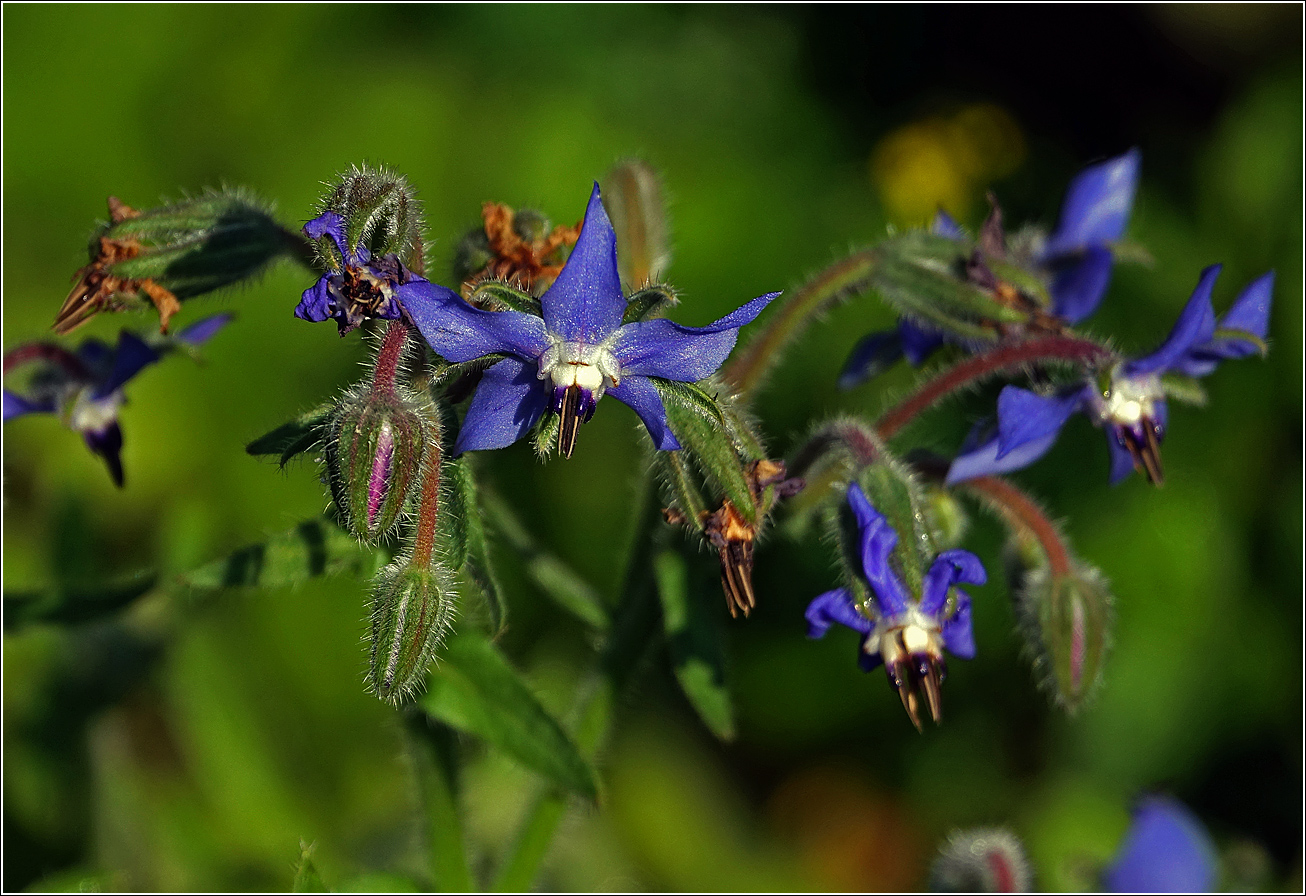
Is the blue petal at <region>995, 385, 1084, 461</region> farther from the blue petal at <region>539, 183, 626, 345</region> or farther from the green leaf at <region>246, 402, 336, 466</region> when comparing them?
the green leaf at <region>246, 402, 336, 466</region>

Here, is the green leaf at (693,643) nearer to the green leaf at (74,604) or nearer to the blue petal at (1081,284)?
the blue petal at (1081,284)

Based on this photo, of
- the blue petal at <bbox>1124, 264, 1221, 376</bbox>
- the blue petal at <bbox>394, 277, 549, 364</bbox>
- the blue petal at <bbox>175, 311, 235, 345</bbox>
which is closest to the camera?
the blue petal at <bbox>394, 277, 549, 364</bbox>

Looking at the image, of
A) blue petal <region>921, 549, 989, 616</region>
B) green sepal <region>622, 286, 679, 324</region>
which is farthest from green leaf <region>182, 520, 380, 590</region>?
blue petal <region>921, 549, 989, 616</region>

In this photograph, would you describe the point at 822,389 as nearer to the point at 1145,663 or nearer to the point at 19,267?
the point at 1145,663

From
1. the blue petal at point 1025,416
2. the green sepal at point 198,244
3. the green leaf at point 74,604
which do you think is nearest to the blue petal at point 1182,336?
the blue petal at point 1025,416

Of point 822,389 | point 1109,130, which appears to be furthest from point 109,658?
point 1109,130

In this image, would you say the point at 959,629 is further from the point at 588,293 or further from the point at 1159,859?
the point at 1159,859

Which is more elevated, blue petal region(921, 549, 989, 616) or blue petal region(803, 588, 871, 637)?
blue petal region(921, 549, 989, 616)
